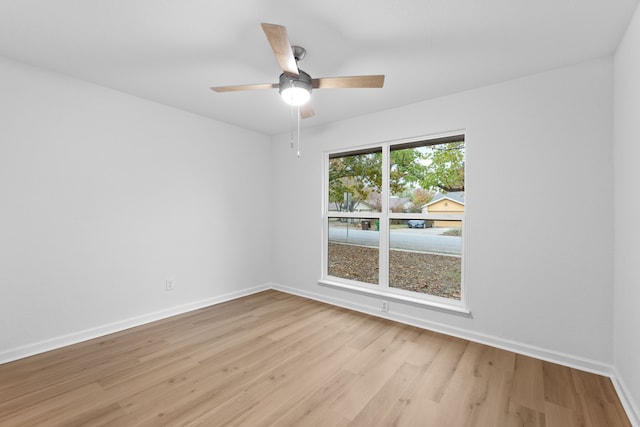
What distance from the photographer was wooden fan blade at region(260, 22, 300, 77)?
146 cm

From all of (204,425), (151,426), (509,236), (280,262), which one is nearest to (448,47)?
(509,236)

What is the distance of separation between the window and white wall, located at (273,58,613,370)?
0.69 ft

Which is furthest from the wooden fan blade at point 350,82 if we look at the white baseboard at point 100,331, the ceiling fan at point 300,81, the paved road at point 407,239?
the white baseboard at point 100,331

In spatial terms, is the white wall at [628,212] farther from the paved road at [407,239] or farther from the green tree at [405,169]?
the green tree at [405,169]

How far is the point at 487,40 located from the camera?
6.55 ft

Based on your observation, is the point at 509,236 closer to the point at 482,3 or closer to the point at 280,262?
the point at 482,3

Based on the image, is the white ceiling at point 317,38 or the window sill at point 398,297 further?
the window sill at point 398,297

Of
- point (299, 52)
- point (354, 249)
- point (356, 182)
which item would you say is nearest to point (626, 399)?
point (354, 249)

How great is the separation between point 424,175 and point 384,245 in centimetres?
94

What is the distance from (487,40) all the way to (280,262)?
11.9 ft

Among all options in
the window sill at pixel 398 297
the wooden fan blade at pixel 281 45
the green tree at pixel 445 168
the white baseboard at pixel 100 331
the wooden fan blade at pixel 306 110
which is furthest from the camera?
the green tree at pixel 445 168

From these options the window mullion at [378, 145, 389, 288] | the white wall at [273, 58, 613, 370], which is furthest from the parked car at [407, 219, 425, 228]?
the white wall at [273, 58, 613, 370]

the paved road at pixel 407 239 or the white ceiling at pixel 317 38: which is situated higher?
the white ceiling at pixel 317 38

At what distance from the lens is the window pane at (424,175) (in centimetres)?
303
